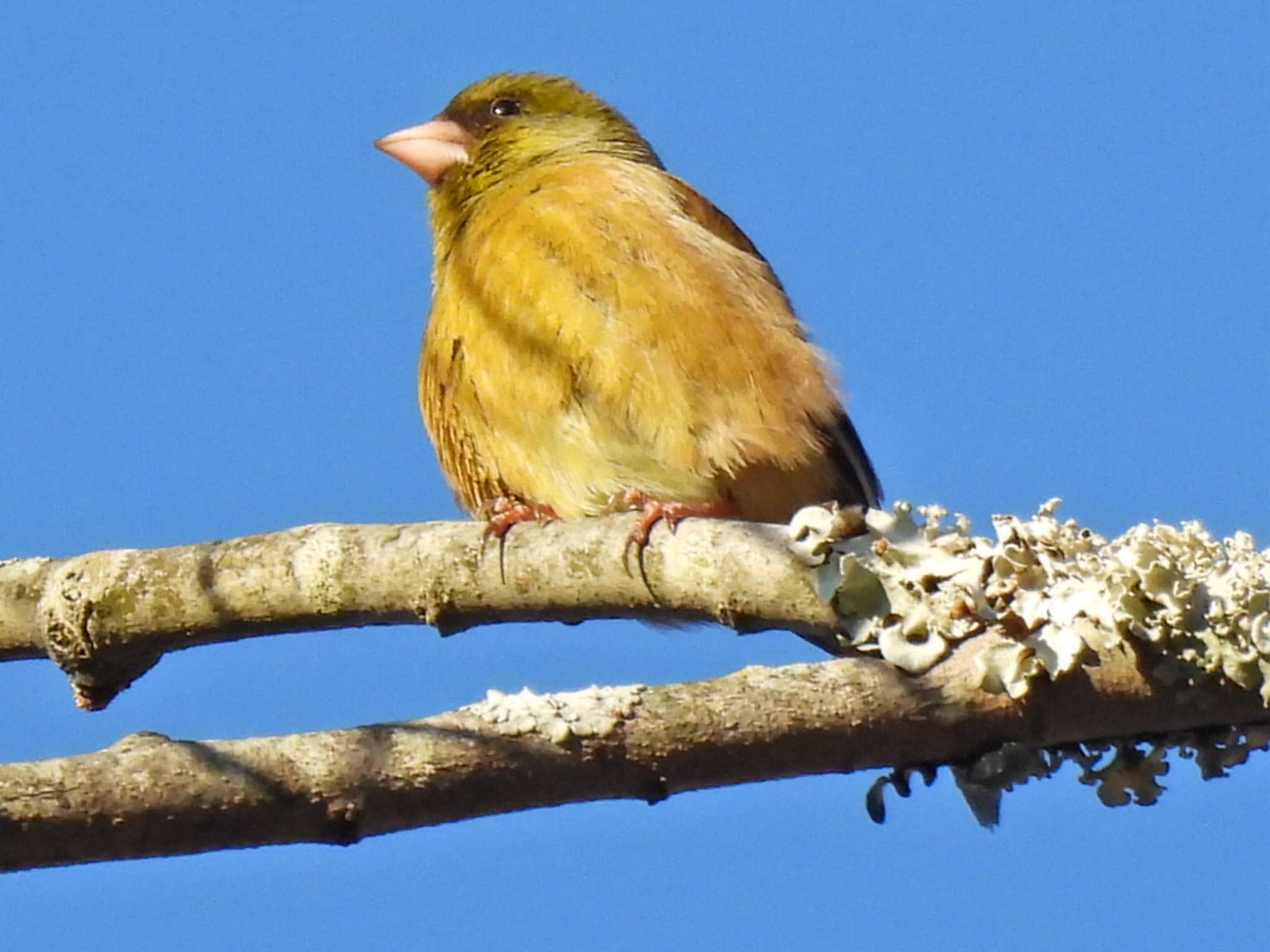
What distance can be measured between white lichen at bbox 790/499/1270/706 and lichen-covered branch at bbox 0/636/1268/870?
0.13ft

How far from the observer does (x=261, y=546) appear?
10.6 feet

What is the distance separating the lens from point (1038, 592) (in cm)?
288

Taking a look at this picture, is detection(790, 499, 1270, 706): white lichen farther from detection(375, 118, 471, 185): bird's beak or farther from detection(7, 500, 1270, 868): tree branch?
detection(375, 118, 471, 185): bird's beak

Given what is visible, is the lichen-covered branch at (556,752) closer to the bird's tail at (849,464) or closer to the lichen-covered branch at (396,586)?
the lichen-covered branch at (396,586)

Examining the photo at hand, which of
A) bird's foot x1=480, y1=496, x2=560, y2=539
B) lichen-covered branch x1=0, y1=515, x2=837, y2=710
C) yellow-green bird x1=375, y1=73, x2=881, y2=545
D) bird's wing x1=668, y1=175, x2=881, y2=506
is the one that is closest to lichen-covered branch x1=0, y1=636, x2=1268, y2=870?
lichen-covered branch x1=0, y1=515, x2=837, y2=710

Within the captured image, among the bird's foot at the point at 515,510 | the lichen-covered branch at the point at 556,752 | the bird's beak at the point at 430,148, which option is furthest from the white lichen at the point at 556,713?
the bird's beak at the point at 430,148

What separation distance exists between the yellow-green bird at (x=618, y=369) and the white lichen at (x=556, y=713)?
1268 millimetres

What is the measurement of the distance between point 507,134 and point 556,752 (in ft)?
11.0

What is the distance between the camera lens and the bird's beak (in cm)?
546

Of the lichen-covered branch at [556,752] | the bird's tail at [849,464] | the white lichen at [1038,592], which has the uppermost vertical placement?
the bird's tail at [849,464]

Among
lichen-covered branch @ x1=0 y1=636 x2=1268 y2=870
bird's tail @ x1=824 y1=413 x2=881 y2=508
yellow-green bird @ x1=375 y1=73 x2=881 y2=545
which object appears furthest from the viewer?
bird's tail @ x1=824 y1=413 x2=881 y2=508

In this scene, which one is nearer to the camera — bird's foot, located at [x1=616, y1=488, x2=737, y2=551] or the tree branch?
the tree branch

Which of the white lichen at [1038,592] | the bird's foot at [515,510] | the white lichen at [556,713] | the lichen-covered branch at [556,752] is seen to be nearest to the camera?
the lichen-covered branch at [556,752]

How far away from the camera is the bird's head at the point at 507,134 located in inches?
213
